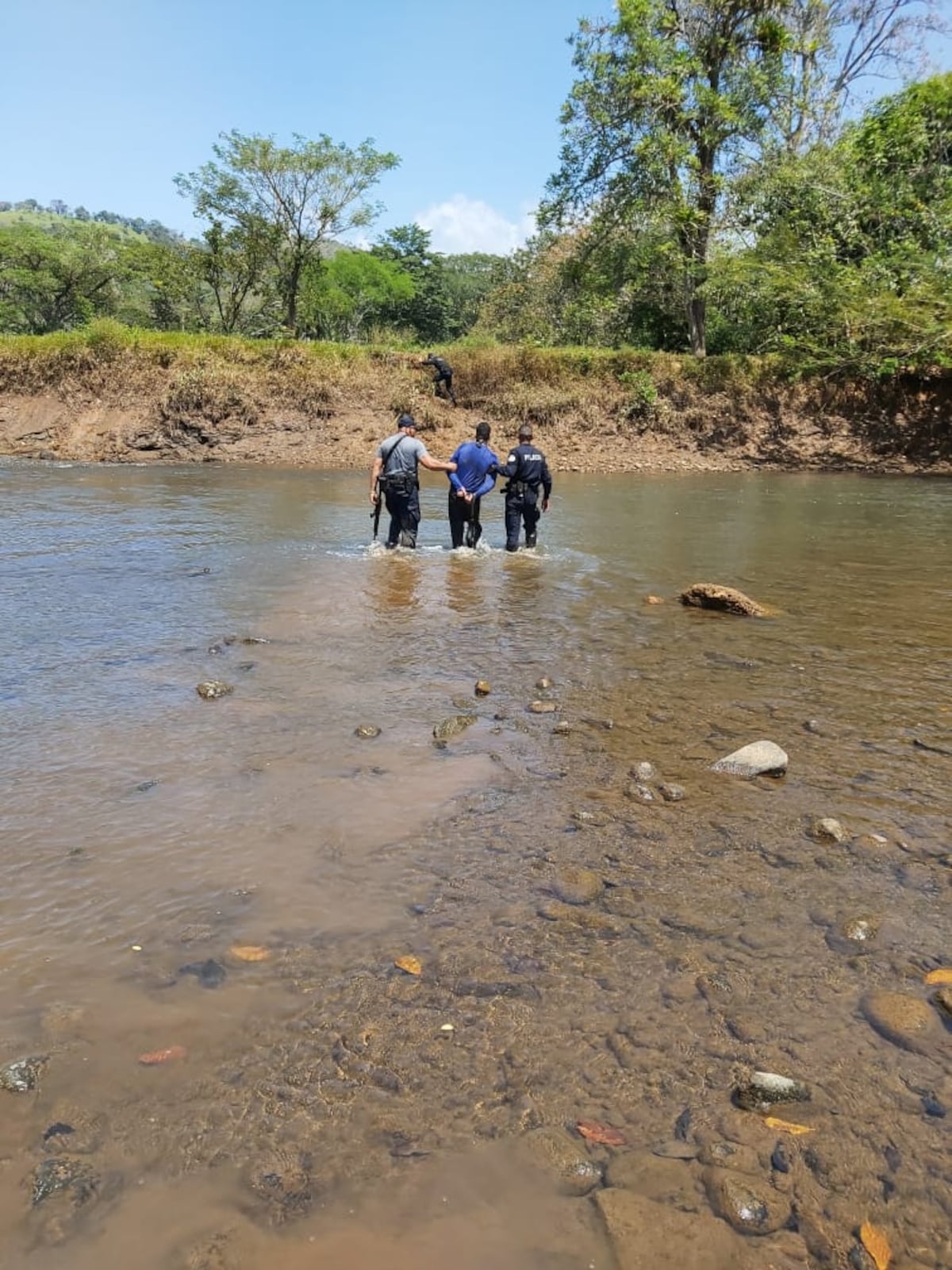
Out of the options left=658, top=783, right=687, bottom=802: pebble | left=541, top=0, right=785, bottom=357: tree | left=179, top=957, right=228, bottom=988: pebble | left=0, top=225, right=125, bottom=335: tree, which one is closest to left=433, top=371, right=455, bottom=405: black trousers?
left=541, top=0, right=785, bottom=357: tree

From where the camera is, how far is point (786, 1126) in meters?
2.39

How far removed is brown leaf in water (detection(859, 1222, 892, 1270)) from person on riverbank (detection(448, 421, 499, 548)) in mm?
9449

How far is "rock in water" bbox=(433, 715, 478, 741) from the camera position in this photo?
5.11 metres

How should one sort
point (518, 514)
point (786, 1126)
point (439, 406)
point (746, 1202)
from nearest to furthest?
point (746, 1202), point (786, 1126), point (518, 514), point (439, 406)

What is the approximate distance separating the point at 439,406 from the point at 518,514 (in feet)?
50.1

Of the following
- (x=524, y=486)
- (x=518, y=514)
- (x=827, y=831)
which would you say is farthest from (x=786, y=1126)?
(x=518, y=514)

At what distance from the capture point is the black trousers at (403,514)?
440 inches

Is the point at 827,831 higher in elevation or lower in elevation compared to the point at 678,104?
lower

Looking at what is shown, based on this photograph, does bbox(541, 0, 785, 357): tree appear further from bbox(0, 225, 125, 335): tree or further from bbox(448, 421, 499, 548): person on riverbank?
bbox(0, 225, 125, 335): tree

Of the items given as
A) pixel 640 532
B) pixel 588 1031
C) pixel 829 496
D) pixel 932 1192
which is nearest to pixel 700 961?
pixel 588 1031

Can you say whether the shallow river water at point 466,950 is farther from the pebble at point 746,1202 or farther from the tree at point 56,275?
the tree at point 56,275

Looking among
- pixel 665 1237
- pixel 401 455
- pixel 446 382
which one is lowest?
pixel 665 1237

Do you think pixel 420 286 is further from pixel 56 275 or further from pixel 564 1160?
pixel 564 1160

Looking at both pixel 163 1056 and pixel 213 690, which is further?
pixel 213 690
